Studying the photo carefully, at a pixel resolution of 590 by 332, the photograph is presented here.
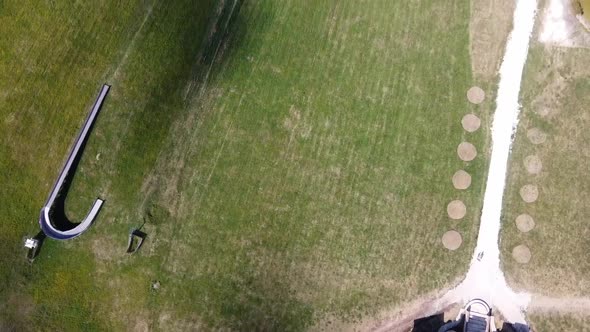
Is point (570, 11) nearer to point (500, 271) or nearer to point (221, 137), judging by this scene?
point (500, 271)

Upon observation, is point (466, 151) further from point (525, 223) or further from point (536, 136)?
point (525, 223)

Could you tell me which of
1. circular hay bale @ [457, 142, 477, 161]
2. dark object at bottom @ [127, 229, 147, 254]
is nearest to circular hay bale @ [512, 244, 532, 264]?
circular hay bale @ [457, 142, 477, 161]

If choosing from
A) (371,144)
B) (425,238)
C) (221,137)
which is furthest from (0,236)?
(425,238)

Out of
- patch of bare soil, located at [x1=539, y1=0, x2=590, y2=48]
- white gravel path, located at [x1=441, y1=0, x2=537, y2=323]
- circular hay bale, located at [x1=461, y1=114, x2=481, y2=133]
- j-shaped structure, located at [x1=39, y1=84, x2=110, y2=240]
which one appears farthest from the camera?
patch of bare soil, located at [x1=539, y1=0, x2=590, y2=48]

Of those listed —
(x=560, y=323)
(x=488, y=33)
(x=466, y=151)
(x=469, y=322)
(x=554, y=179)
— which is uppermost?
(x=488, y=33)

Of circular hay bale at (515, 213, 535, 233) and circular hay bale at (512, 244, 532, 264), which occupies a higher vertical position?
circular hay bale at (515, 213, 535, 233)

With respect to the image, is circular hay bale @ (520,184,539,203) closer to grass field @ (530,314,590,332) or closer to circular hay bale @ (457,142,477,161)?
circular hay bale @ (457,142,477,161)

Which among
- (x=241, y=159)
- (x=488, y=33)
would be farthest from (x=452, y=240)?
(x=241, y=159)
